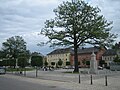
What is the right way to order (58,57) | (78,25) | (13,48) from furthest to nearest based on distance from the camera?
(58,57)
(13,48)
(78,25)

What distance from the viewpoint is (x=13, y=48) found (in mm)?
108688

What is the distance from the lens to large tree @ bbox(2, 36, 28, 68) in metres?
107

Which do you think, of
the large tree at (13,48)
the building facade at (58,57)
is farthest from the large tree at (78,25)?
the building facade at (58,57)

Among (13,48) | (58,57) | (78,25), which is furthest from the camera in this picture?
(58,57)

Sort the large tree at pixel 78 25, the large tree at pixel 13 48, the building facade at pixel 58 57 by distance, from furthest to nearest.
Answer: the building facade at pixel 58 57, the large tree at pixel 13 48, the large tree at pixel 78 25

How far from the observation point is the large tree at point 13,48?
10719cm

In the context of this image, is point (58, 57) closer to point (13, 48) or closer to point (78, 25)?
point (13, 48)

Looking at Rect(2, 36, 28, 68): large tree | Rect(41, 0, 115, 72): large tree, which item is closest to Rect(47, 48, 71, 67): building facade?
Rect(2, 36, 28, 68): large tree

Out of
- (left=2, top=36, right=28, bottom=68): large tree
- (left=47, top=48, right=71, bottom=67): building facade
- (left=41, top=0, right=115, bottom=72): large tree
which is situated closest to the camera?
(left=41, top=0, right=115, bottom=72): large tree

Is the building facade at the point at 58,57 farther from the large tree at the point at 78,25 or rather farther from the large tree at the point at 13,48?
the large tree at the point at 78,25

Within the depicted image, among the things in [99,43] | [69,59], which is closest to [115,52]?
[69,59]

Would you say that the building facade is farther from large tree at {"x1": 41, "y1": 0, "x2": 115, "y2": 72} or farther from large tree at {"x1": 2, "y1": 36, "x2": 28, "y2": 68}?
large tree at {"x1": 41, "y1": 0, "x2": 115, "y2": 72}

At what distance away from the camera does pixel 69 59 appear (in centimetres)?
15050

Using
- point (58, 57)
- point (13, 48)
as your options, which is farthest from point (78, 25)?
point (58, 57)
